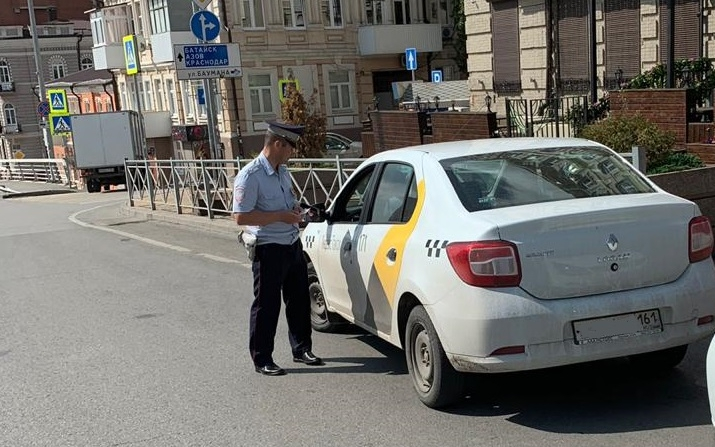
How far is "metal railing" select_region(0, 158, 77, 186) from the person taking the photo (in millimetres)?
41506

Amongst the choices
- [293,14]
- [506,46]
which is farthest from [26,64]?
[506,46]

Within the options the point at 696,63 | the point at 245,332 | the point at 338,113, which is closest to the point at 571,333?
the point at 245,332

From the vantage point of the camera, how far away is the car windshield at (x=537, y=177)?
490 cm

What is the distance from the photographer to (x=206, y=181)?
15672 millimetres

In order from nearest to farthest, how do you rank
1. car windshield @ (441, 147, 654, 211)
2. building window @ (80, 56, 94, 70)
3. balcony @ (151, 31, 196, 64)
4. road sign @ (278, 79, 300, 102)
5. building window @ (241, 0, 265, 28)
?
1. car windshield @ (441, 147, 654, 211)
2. road sign @ (278, 79, 300, 102)
3. building window @ (241, 0, 265, 28)
4. balcony @ (151, 31, 196, 64)
5. building window @ (80, 56, 94, 70)

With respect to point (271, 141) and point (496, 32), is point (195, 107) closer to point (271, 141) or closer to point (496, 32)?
point (496, 32)

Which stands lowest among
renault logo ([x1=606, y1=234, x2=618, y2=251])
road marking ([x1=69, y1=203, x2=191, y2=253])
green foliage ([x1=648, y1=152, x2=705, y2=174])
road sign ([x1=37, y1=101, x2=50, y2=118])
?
road marking ([x1=69, y1=203, x2=191, y2=253])

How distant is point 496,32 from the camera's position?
63.8 feet

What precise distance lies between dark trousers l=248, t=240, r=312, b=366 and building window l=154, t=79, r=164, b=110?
37210 mm

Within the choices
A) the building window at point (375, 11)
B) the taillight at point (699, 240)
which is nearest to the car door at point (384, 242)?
the taillight at point (699, 240)

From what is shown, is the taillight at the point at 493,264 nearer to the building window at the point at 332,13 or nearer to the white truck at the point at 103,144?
the white truck at the point at 103,144

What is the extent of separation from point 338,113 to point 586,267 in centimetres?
3480

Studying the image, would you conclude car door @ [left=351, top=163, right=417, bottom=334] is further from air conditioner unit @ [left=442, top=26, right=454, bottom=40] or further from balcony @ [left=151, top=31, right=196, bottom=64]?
air conditioner unit @ [left=442, top=26, right=454, bottom=40]

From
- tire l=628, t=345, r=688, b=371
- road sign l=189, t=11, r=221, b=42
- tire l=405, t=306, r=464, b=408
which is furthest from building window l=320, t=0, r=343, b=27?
Result: tire l=405, t=306, r=464, b=408
